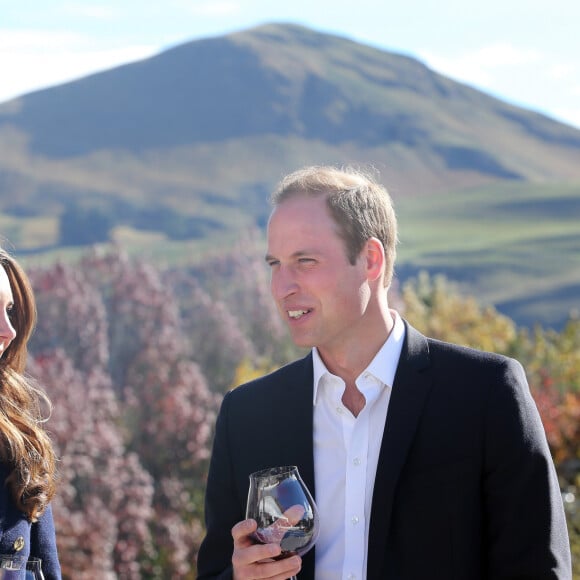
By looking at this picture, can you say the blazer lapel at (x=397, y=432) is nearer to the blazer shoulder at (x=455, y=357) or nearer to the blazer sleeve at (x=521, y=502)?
the blazer shoulder at (x=455, y=357)

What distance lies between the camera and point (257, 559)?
9.46 ft

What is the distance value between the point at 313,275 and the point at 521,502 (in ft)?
2.81

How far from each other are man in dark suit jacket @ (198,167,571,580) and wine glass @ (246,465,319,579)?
32 mm

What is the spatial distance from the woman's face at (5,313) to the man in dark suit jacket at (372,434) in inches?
27.5

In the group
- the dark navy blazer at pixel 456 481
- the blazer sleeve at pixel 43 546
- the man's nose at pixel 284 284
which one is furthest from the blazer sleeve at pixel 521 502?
the blazer sleeve at pixel 43 546

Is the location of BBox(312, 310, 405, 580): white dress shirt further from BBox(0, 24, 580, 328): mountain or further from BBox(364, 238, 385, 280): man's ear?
BBox(0, 24, 580, 328): mountain

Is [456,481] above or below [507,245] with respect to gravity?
below

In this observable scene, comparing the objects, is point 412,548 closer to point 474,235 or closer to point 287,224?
point 287,224

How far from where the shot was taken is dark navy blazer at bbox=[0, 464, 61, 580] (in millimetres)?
3301

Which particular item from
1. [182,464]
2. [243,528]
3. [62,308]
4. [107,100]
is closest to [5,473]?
[243,528]

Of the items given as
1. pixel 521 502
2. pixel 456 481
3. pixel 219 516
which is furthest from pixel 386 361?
pixel 219 516

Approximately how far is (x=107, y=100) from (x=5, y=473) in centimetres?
13211

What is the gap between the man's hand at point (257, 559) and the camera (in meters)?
2.88

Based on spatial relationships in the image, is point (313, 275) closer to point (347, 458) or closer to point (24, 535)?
point (347, 458)
